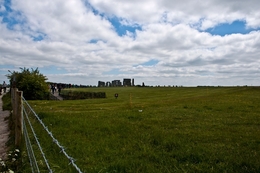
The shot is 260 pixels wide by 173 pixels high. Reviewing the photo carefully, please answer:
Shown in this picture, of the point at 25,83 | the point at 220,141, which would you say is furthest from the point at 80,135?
the point at 25,83

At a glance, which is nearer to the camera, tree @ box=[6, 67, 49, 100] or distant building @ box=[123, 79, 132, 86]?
tree @ box=[6, 67, 49, 100]

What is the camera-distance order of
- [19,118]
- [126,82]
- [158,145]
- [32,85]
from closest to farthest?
[19,118]
[158,145]
[32,85]
[126,82]

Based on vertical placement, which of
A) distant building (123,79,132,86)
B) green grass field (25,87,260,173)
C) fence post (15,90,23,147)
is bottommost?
green grass field (25,87,260,173)

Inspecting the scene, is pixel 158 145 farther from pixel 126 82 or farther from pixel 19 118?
pixel 126 82

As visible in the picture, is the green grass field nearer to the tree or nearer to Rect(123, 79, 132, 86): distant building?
the tree

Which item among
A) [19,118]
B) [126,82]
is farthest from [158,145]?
[126,82]

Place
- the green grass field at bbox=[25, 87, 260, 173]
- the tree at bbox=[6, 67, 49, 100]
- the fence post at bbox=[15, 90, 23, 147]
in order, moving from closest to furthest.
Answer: the green grass field at bbox=[25, 87, 260, 173] < the fence post at bbox=[15, 90, 23, 147] < the tree at bbox=[6, 67, 49, 100]

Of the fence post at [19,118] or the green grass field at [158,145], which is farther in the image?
the fence post at [19,118]

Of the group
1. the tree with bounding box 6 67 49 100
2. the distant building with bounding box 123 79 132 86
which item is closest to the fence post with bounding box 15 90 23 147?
the tree with bounding box 6 67 49 100

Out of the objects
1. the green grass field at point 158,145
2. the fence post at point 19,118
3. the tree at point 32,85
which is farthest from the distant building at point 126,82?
the fence post at point 19,118

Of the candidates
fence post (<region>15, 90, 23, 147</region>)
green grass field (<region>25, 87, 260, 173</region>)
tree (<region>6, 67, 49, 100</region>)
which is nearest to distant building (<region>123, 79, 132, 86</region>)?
tree (<region>6, 67, 49, 100</region>)

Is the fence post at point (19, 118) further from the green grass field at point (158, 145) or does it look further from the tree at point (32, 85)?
the tree at point (32, 85)

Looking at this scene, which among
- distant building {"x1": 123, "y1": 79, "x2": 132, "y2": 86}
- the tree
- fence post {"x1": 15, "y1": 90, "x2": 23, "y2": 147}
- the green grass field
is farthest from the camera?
distant building {"x1": 123, "y1": 79, "x2": 132, "y2": 86}

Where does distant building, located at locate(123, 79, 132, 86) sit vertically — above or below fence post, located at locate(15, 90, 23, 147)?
above
